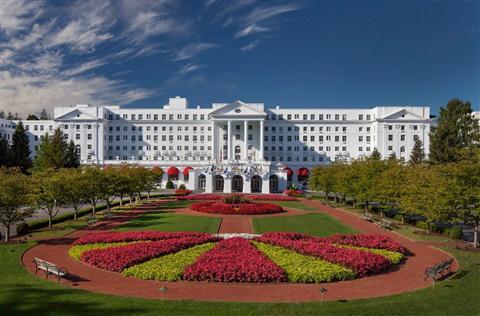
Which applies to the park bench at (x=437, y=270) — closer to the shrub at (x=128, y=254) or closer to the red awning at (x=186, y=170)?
the shrub at (x=128, y=254)

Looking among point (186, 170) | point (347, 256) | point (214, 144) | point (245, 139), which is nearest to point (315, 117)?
point (245, 139)

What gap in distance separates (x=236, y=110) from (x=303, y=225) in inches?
2409

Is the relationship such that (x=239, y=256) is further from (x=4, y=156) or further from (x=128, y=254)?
(x=4, y=156)

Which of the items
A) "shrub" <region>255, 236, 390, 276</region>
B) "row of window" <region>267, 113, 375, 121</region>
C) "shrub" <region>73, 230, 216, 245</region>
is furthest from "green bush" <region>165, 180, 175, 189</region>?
"shrub" <region>255, 236, 390, 276</region>

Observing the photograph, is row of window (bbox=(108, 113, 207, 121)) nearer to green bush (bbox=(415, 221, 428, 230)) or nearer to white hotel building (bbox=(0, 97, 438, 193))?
white hotel building (bbox=(0, 97, 438, 193))

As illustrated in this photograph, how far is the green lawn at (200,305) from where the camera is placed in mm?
12914

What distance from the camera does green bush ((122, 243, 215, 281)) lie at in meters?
17.0

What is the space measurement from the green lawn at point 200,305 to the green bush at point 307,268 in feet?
8.82

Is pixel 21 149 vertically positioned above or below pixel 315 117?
below

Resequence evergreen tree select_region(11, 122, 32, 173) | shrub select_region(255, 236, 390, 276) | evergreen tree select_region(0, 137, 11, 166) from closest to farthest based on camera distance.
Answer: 1. shrub select_region(255, 236, 390, 276)
2. evergreen tree select_region(0, 137, 11, 166)
3. evergreen tree select_region(11, 122, 32, 173)

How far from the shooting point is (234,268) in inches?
683

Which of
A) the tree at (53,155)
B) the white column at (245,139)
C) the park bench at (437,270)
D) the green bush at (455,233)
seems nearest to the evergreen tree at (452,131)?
the green bush at (455,233)

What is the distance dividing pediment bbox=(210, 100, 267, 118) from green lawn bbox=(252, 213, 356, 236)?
5460 cm

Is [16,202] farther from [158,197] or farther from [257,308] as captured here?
[158,197]
